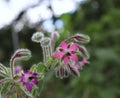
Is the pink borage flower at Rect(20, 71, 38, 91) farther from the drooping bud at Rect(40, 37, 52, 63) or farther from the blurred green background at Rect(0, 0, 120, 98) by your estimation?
the blurred green background at Rect(0, 0, 120, 98)

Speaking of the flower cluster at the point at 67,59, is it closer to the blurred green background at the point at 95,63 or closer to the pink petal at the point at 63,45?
the pink petal at the point at 63,45

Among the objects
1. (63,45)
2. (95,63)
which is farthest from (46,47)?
(95,63)

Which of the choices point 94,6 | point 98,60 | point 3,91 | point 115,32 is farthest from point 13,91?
point 94,6

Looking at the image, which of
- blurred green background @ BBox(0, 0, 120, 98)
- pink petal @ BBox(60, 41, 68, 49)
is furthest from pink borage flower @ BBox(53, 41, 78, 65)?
blurred green background @ BBox(0, 0, 120, 98)

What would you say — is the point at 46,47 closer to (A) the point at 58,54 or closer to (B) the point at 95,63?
(A) the point at 58,54

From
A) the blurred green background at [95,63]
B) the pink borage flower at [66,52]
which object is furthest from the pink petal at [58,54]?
the blurred green background at [95,63]

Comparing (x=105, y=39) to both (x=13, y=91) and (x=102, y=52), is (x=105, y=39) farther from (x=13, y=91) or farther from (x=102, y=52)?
(x=13, y=91)
